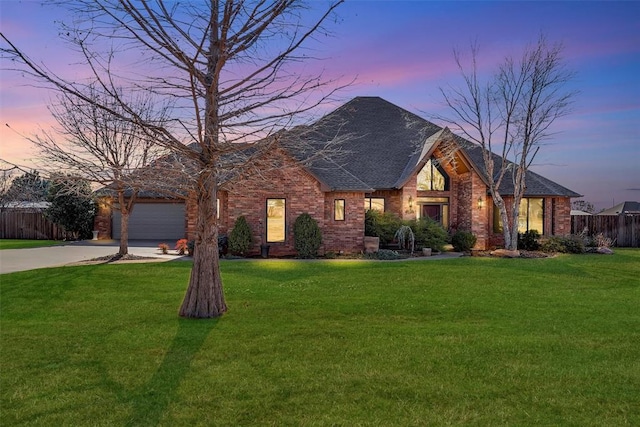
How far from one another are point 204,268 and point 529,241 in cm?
1847

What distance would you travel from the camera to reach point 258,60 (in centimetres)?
859

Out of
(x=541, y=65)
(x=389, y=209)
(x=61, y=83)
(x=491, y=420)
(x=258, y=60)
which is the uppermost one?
(x=541, y=65)

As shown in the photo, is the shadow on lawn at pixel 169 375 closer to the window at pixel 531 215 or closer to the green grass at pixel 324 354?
the green grass at pixel 324 354

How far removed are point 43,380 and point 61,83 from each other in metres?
4.54

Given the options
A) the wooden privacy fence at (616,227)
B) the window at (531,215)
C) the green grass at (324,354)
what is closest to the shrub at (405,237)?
the window at (531,215)

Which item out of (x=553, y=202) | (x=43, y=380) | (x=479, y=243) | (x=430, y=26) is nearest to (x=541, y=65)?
(x=553, y=202)

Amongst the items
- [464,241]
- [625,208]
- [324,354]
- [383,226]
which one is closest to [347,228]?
[383,226]

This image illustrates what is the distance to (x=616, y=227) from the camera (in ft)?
90.4

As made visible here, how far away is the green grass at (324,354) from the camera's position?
504 cm

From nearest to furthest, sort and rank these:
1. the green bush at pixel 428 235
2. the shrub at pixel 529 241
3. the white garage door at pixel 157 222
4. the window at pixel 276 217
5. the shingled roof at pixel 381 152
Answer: the window at pixel 276 217 → the green bush at pixel 428 235 → the shingled roof at pixel 381 152 → the shrub at pixel 529 241 → the white garage door at pixel 157 222

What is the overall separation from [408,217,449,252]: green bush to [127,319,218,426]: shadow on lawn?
13984mm

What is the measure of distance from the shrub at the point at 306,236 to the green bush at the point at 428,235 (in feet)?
14.9

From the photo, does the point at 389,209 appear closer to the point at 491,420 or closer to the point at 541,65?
the point at 541,65

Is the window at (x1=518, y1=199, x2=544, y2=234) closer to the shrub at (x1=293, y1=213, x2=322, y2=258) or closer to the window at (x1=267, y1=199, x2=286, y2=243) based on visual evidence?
the shrub at (x1=293, y1=213, x2=322, y2=258)
